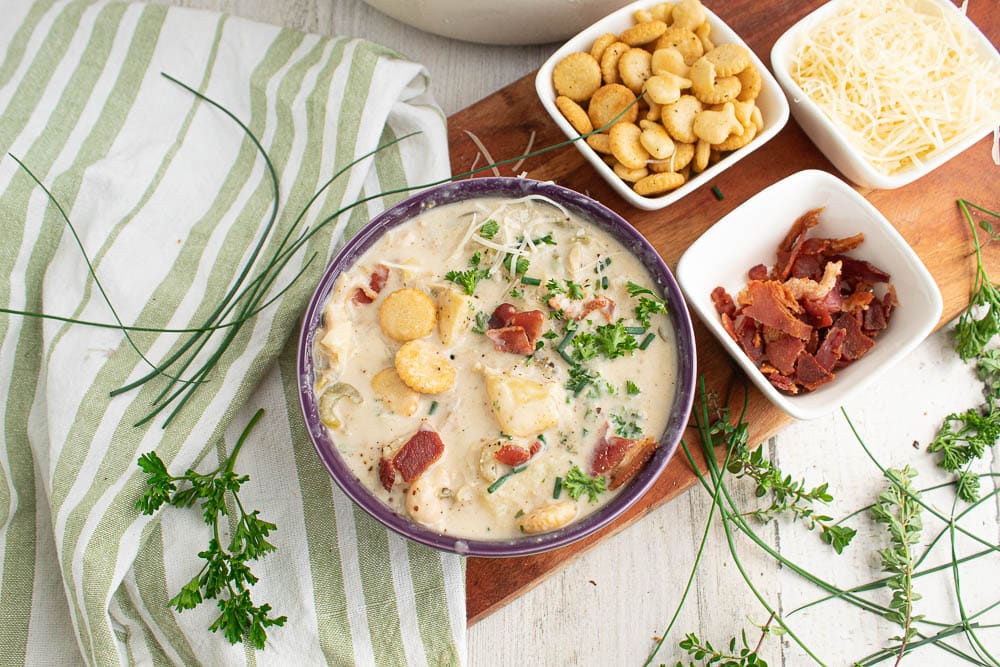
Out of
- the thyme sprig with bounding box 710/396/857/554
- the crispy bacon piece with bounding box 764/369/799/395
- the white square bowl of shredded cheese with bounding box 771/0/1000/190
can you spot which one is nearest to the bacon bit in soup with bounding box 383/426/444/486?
the thyme sprig with bounding box 710/396/857/554

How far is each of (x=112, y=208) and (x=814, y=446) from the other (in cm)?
243

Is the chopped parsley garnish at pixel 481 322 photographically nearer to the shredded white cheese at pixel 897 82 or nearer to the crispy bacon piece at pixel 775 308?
the crispy bacon piece at pixel 775 308

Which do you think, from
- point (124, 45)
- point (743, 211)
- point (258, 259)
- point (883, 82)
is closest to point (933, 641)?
point (743, 211)

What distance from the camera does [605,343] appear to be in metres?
2.29

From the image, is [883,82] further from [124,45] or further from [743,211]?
[124,45]

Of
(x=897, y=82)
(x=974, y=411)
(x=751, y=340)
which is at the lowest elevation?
(x=974, y=411)

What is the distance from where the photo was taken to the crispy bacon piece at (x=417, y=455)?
225 centimetres

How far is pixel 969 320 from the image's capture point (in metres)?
2.81

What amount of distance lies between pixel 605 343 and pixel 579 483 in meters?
0.37

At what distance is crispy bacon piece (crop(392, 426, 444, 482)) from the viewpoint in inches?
88.7

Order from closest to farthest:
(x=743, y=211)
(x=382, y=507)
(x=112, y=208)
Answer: (x=382, y=507) < (x=743, y=211) < (x=112, y=208)

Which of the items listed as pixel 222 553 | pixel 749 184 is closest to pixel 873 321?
pixel 749 184

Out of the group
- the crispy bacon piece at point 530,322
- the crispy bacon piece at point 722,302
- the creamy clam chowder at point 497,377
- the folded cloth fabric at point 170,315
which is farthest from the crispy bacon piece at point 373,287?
the crispy bacon piece at point 722,302

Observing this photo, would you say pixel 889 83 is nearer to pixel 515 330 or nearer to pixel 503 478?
pixel 515 330
